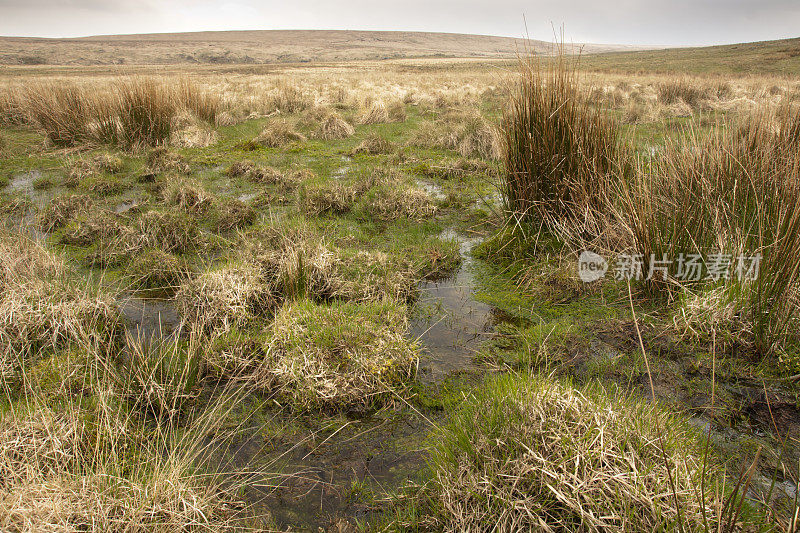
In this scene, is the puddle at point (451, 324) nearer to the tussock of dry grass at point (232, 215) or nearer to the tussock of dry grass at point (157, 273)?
the tussock of dry grass at point (157, 273)

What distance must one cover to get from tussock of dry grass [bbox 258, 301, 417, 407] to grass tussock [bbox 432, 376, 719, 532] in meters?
0.80

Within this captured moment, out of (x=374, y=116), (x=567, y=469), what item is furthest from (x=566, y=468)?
(x=374, y=116)

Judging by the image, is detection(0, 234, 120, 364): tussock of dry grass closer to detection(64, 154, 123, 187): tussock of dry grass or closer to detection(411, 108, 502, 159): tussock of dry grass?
detection(64, 154, 123, 187): tussock of dry grass

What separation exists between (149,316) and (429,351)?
2507 millimetres

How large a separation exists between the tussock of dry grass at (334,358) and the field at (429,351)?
2cm

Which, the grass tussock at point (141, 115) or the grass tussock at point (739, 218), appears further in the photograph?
the grass tussock at point (141, 115)

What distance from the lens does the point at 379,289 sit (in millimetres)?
3912

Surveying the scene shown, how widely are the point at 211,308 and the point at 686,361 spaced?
3622 mm

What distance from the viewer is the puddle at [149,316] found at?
3.55m

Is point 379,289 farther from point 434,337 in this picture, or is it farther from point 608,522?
point 608,522

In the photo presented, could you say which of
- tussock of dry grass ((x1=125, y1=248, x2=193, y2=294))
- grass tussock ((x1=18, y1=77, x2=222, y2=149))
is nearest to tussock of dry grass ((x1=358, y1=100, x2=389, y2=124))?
grass tussock ((x1=18, y1=77, x2=222, y2=149))

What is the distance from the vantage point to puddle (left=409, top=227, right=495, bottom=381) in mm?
3199

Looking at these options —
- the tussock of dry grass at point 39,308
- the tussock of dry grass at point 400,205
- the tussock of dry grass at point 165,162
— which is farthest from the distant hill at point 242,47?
the tussock of dry grass at point 39,308

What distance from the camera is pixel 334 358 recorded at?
2.94 m
